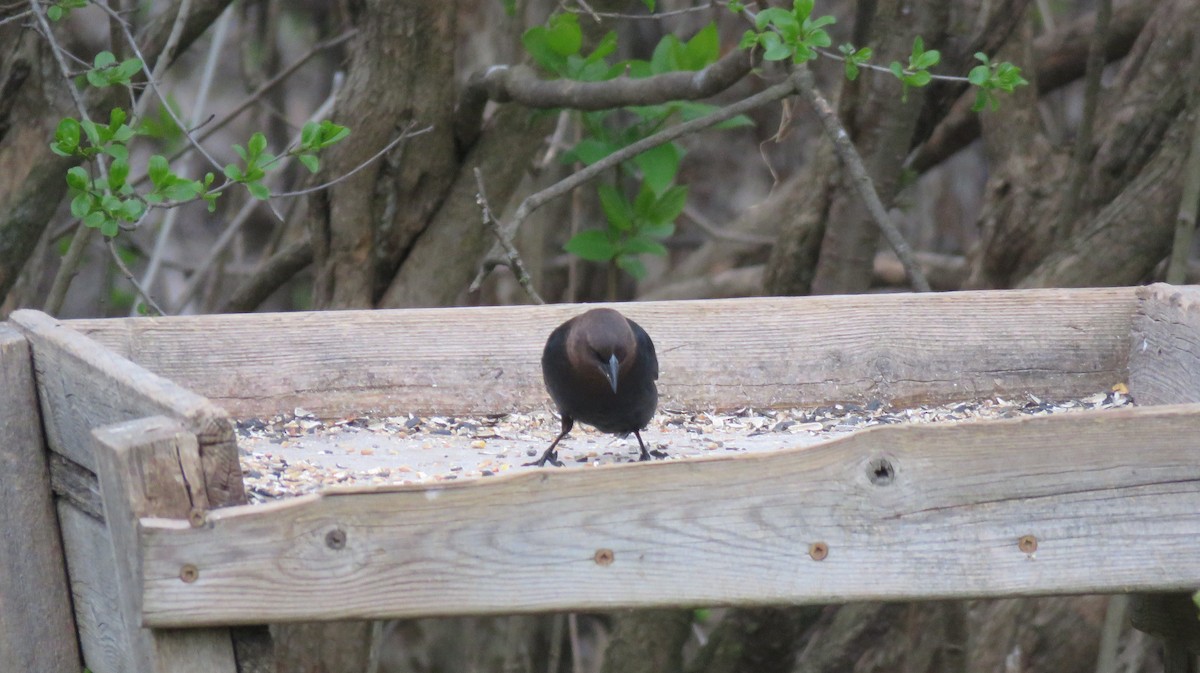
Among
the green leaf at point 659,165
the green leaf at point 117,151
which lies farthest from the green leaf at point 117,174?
the green leaf at point 659,165

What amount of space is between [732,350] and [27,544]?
63.7 inches

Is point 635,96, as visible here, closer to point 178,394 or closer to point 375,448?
point 375,448

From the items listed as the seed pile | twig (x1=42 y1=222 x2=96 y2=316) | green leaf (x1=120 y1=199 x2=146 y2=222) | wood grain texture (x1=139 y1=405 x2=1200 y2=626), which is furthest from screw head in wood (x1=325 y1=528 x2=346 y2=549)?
twig (x1=42 y1=222 x2=96 y2=316)

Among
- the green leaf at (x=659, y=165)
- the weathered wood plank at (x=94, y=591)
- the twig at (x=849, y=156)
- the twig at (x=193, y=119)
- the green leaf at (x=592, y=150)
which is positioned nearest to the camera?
the weathered wood plank at (x=94, y=591)

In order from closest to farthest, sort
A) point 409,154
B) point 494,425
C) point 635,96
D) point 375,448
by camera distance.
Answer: point 375,448, point 494,425, point 635,96, point 409,154

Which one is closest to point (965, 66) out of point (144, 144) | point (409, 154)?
point (409, 154)

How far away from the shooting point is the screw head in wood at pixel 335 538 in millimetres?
1979

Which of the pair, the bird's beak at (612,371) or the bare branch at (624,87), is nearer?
the bird's beak at (612,371)

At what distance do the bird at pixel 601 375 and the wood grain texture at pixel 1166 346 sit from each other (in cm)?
118

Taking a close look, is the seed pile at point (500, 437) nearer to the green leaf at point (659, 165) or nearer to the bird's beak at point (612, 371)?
the bird's beak at point (612, 371)

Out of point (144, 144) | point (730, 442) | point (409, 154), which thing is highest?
point (144, 144)

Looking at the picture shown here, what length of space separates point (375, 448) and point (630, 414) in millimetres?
537

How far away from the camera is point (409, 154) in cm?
437

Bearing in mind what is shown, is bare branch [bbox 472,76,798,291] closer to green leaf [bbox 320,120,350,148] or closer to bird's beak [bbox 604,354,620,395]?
green leaf [bbox 320,120,350,148]
